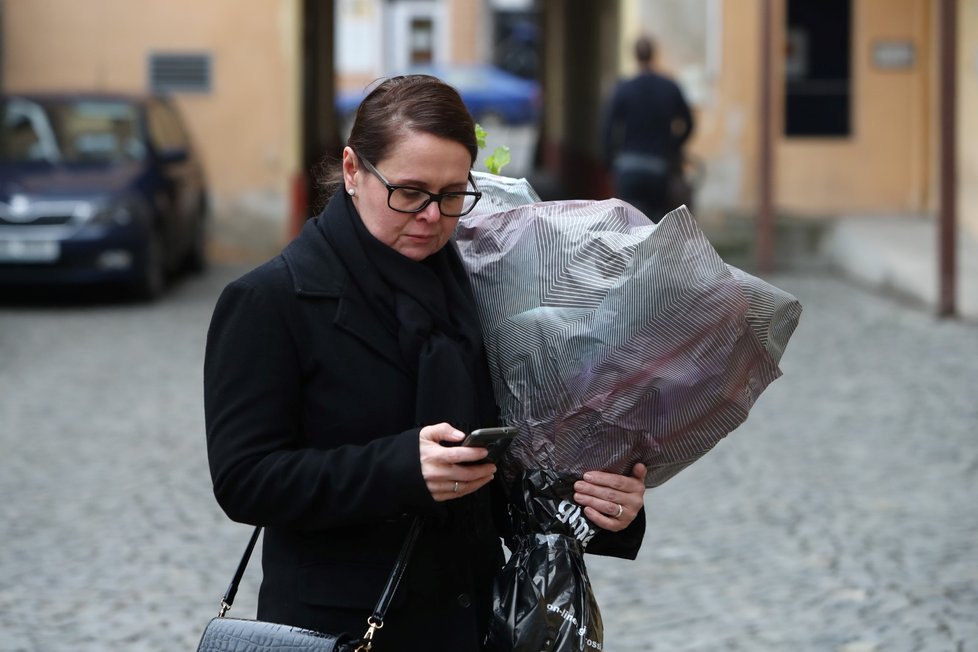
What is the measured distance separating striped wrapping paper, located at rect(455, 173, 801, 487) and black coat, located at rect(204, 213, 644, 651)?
197 millimetres

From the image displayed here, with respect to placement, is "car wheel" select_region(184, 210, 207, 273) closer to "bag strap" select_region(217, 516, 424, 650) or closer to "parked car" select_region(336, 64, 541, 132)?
"bag strap" select_region(217, 516, 424, 650)

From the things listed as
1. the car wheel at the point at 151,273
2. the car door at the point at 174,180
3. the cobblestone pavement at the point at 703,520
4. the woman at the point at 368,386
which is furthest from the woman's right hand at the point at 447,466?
the car door at the point at 174,180

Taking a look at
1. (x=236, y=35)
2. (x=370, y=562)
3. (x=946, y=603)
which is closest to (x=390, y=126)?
(x=370, y=562)

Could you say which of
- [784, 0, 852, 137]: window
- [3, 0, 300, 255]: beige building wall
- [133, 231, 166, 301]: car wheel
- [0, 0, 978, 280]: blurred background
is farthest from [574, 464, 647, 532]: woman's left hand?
[784, 0, 852, 137]: window

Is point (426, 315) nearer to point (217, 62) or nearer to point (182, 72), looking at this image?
point (217, 62)

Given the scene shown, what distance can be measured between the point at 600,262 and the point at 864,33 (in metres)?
14.7

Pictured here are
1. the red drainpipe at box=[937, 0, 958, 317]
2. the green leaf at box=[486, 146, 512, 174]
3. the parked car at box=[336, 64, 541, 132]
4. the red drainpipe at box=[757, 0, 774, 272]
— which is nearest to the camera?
the green leaf at box=[486, 146, 512, 174]

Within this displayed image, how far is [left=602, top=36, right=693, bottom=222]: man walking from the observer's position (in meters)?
12.3

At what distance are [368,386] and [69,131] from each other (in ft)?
38.0

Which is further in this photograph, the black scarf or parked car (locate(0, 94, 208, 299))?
parked car (locate(0, 94, 208, 299))

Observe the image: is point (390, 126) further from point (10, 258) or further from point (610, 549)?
point (10, 258)

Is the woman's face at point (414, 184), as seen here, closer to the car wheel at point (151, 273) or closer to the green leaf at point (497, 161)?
the green leaf at point (497, 161)

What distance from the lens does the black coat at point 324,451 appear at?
2.36 m

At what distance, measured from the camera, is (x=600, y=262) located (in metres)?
2.45
